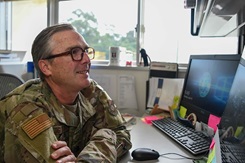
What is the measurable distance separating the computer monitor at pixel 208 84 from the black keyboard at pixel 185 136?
0.42ft

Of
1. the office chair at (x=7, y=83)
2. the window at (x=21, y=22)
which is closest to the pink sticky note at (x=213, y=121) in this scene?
the office chair at (x=7, y=83)

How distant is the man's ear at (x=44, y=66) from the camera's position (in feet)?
3.36

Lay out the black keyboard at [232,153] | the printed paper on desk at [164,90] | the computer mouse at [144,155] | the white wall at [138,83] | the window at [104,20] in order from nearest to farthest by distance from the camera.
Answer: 1. the black keyboard at [232,153]
2. the computer mouse at [144,155]
3. the printed paper on desk at [164,90]
4. the white wall at [138,83]
5. the window at [104,20]

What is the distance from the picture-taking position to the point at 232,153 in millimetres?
536

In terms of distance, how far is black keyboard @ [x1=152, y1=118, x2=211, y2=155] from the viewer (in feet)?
3.28

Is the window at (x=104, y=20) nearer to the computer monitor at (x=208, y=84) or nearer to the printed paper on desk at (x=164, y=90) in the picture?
the printed paper on desk at (x=164, y=90)

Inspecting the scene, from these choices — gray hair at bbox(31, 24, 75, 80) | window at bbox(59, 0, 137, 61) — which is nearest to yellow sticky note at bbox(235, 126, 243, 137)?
gray hair at bbox(31, 24, 75, 80)

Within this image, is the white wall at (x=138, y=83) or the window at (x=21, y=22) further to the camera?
the window at (x=21, y=22)

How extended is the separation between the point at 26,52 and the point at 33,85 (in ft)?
4.99

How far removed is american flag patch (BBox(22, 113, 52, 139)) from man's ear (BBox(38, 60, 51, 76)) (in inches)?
9.6

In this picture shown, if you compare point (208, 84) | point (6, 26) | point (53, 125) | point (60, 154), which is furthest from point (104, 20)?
point (60, 154)

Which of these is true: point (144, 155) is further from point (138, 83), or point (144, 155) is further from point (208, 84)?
point (138, 83)

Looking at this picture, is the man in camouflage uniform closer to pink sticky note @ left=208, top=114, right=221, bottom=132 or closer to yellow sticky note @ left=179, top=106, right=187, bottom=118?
pink sticky note @ left=208, top=114, right=221, bottom=132

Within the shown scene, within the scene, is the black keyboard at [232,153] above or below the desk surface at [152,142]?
above
